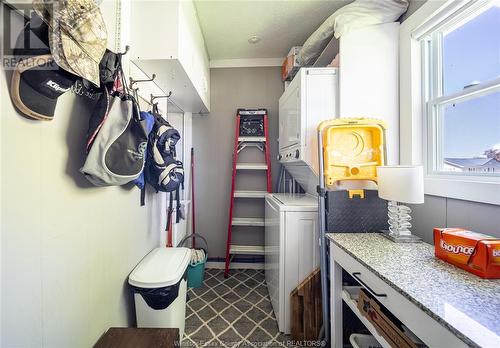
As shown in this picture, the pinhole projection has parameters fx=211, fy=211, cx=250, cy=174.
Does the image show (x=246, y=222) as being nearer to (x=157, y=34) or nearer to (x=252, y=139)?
(x=252, y=139)

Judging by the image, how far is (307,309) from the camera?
1511mm

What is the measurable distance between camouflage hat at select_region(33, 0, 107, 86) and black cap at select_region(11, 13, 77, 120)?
4 cm

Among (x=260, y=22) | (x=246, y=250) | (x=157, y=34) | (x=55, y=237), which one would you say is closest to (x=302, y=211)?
(x=246, y=250)

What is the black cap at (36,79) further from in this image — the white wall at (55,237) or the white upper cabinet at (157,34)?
the white upper cabinet at (157,34)

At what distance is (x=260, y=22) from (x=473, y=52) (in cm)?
158

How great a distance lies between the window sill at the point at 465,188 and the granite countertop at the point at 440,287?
334 mm

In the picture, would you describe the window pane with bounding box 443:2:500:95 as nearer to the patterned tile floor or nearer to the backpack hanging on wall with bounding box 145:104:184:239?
the backpack hanging on wall with bounding box 145:104:184:239

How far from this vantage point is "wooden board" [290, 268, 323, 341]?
4.94 feet

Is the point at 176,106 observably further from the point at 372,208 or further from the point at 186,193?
the point at 372,208

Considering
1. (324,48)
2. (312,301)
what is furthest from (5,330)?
(324,48)

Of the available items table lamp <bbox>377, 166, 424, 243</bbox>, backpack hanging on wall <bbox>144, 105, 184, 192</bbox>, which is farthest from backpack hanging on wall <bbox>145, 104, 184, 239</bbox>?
table lamp <bbox>377, 166, 424, 243</bbox>

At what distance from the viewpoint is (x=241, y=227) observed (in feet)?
8.76

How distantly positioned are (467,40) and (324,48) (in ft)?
3.26

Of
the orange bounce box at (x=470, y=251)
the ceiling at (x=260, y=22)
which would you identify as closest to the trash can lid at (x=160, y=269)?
the orange bounce box at (x=470, y=251)
